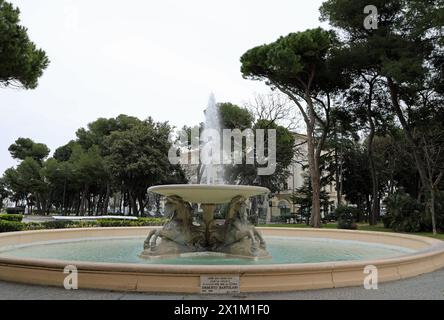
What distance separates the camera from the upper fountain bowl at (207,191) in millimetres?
9776

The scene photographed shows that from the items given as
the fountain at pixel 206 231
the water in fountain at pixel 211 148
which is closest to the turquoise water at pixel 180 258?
the fountain at pixel 206 231

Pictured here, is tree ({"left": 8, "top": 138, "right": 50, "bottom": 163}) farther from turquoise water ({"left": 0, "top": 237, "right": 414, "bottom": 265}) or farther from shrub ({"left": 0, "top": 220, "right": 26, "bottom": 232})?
turquoise water ({"left": 0, "top": 237, "right": 414, "bottom": 265})

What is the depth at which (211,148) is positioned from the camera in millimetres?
20953

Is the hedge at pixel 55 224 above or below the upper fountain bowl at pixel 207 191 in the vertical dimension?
below

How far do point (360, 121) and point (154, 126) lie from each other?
22290mm

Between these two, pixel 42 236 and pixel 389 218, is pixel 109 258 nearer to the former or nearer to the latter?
pixel 42 236

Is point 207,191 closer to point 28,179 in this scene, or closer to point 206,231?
point 206,231

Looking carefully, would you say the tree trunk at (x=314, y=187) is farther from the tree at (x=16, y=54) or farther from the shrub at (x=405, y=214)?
the tree at (x=16, y=54)

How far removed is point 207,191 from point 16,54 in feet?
31.7

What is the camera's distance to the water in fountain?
18.1 m

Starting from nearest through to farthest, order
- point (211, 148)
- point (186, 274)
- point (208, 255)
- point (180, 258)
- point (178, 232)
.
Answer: point (186, 274) → point (180, 258) → point (208, 255) → point (178, 232) → point (211, 148)

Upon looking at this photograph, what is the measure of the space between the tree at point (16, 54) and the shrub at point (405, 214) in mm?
19705

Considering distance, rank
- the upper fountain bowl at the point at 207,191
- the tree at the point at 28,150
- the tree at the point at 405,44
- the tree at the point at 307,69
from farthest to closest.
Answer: the tree at the point at 28,150
the tree at the point at 307,69
the tree at the point at 405,44
the upper fountain bowl at the point at 207,191

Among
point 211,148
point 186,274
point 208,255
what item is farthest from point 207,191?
point 211,148
